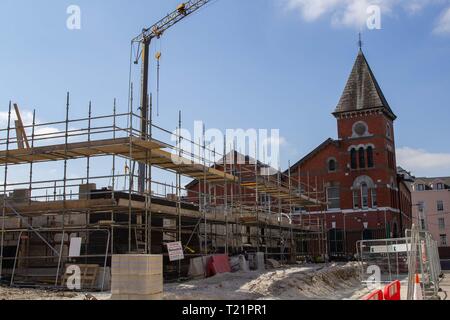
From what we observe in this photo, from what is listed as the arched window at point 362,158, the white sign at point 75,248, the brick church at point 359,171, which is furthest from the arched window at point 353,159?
the white sign at point 75,248

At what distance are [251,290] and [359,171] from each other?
32.4 meters

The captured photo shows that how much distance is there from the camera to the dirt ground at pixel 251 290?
578 inches

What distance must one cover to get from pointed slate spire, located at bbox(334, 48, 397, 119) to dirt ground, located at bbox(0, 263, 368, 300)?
28538 mm

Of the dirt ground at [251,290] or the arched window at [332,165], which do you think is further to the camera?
the arched window at [332,165]

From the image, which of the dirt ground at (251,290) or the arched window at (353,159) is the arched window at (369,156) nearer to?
the arched window at (353,159)

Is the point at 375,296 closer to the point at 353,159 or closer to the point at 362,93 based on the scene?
the point at 353,159

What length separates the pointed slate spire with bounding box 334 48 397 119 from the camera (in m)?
47.4

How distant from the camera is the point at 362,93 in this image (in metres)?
48.6

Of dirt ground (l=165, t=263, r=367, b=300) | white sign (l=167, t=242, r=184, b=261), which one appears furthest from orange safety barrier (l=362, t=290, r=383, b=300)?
white sign (l=167, t=242, r=184, b=261)

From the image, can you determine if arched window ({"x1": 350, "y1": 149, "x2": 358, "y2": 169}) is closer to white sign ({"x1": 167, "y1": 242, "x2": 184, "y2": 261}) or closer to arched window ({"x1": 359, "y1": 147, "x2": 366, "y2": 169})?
arched window ({"x1": 359, "y1": 147, "x2": 366, "y2": 169})

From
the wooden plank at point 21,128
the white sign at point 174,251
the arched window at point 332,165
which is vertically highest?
the arched window at point 332,165

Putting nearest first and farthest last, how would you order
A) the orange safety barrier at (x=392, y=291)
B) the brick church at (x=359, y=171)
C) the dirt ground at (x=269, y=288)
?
the orange safety barrier at (x=392, y=291) → the dirt ground at (x=269, y=288) → the brick church at (x=359, y=171)

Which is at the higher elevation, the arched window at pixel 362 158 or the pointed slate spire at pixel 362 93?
the pointed slate spire at pixel 362 93

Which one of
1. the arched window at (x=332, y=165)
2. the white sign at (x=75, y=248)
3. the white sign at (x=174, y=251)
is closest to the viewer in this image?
the white sign at (x=75, y=248)
